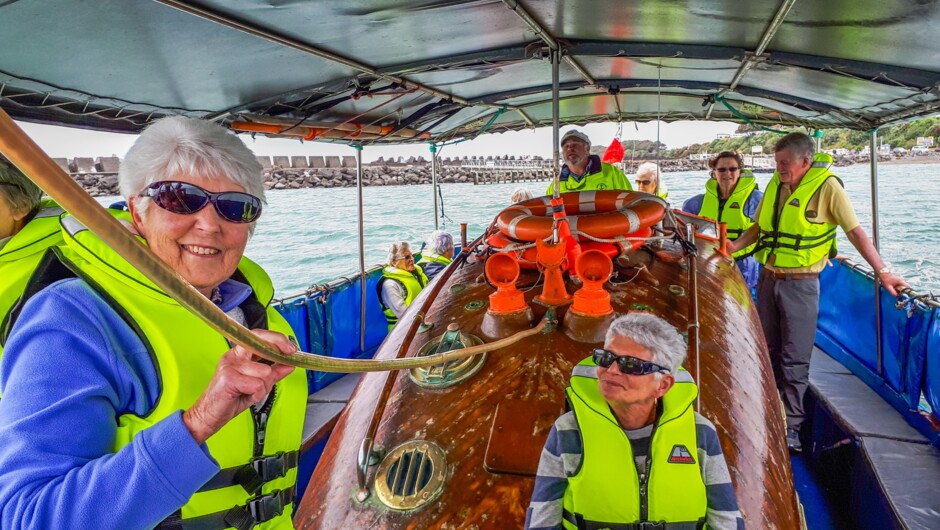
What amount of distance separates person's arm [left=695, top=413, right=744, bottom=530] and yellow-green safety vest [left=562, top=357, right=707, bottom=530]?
3 centimetres

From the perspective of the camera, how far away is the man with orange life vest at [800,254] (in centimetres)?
358

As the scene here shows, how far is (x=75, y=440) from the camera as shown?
32.0 inches

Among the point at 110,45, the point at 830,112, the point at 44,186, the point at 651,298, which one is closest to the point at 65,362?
the point at 44,186

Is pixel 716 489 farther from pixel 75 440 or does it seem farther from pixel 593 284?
pixel 75 440

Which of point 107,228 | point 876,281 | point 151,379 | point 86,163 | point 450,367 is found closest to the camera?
point 107,228

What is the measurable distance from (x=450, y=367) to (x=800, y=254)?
301 centimetres

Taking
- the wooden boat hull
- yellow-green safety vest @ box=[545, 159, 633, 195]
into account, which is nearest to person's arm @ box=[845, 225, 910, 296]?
the wooden boat hull

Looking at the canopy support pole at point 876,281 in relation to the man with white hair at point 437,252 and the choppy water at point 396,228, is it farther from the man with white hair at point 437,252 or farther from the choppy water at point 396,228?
the choppy water at point 396,228

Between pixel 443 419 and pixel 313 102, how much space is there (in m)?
2.74

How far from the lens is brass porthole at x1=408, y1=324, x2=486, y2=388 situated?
6.75 ft

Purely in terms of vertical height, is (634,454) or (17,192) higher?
(17,192)

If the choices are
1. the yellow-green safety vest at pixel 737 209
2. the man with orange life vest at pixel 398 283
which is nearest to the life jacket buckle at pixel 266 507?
the man with orange life vest at pixel 398 283

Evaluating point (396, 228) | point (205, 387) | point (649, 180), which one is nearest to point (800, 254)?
point (649, 180)

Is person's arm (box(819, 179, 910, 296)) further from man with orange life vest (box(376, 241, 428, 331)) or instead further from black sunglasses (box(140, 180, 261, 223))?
black sunglasses (box(140, 180, 261, 223))
